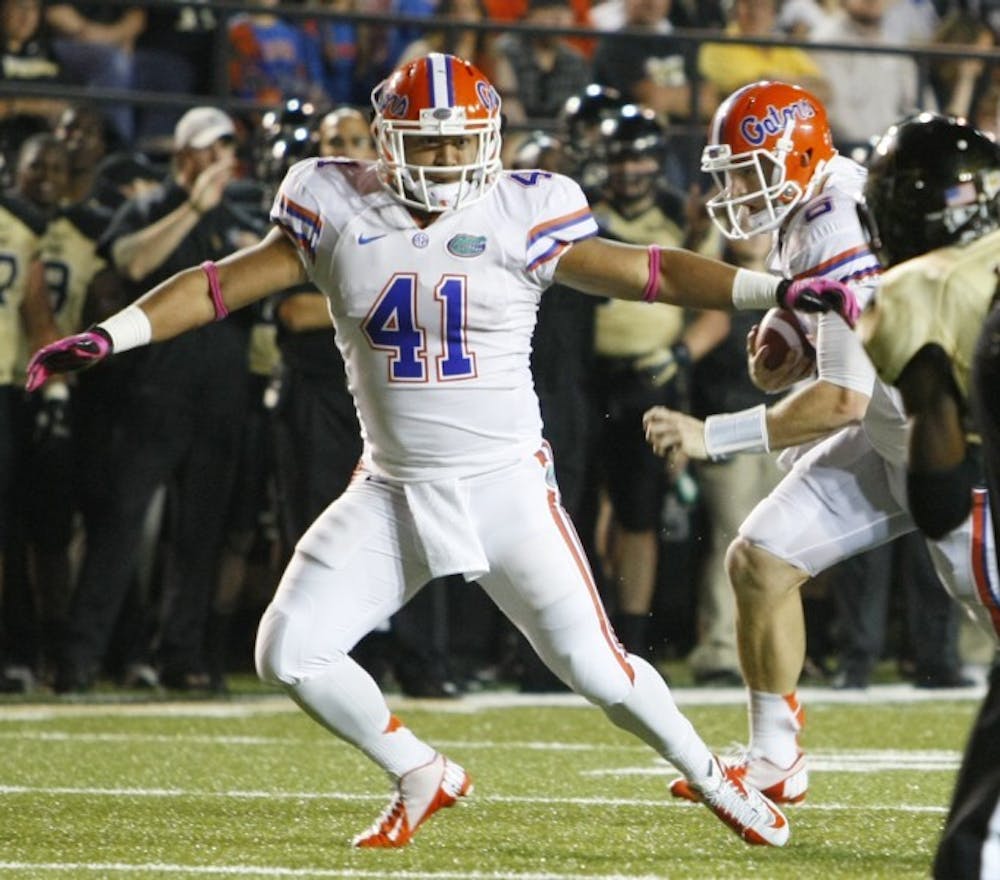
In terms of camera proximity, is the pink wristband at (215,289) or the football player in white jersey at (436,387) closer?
the football player in white jersey at (436,387)

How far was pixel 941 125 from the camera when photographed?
3.62 meters

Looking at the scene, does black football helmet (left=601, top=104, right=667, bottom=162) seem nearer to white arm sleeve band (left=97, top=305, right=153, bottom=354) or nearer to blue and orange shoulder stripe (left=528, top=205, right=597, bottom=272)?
blue and orange shoulder stripe (left=528, top=205, right=597, bottom=272)

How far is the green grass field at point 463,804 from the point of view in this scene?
14.0ft

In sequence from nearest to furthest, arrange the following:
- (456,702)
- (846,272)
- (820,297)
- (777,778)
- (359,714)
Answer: (820,297) < (359,714) < (846,272) < (777,778) < (456,702)

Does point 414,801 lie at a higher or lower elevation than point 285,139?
lower

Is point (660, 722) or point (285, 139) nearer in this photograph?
point (660, 722)

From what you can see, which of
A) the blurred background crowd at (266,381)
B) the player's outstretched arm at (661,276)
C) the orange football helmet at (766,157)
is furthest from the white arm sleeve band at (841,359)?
the blurred background crowd at (266,381)

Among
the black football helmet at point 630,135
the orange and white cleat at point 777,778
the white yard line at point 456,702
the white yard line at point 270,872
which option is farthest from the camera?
the black football helmet at point 630,135

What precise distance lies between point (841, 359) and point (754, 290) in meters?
0.58

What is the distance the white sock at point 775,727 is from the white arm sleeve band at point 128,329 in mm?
1647

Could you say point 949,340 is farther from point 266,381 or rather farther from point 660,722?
point 266,381

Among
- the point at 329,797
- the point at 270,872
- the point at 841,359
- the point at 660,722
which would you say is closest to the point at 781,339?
the point at 841,359

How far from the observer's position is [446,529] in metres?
4.43

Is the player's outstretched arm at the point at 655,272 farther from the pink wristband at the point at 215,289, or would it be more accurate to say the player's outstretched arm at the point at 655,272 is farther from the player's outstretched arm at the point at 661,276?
the pink wristband at the point at 215,289
